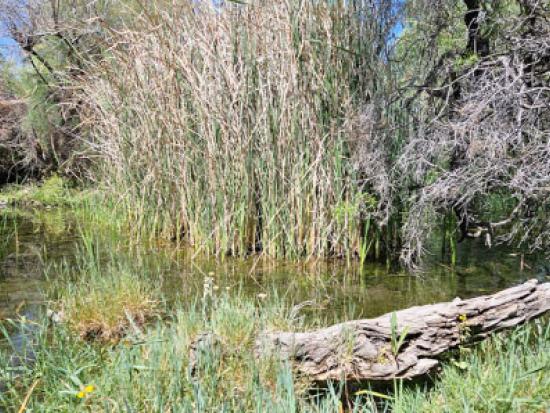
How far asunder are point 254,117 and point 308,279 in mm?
1423

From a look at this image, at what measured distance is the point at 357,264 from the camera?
412cm

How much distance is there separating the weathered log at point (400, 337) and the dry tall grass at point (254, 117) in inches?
64.7

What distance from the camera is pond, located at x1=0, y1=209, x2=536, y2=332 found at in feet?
10.9

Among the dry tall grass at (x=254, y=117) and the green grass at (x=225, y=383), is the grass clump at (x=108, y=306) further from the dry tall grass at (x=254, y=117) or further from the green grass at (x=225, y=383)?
the dry tall grass at (x=254, y=117)

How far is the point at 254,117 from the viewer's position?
4352 mm

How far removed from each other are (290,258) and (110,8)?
892 centimetres

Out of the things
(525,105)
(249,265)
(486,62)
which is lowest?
(249,265)

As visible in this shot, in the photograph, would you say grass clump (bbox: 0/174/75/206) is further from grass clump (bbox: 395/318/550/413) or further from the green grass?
grass clump (bbox: 395/318/550/413)

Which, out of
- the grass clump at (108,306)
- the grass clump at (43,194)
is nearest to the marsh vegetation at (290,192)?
the grass clump at (108,306)

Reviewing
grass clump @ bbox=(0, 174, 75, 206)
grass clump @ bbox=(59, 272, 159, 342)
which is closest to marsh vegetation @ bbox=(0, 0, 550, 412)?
grass clump @ bbox=(59, 272, 159, 342)

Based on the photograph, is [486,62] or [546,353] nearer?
[546,353]

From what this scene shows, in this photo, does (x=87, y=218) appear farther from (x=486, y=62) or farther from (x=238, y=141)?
(x=486, y=62)

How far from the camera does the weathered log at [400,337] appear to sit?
2.18 m

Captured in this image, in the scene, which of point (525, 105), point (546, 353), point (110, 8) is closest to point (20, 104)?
point (110, 8)
